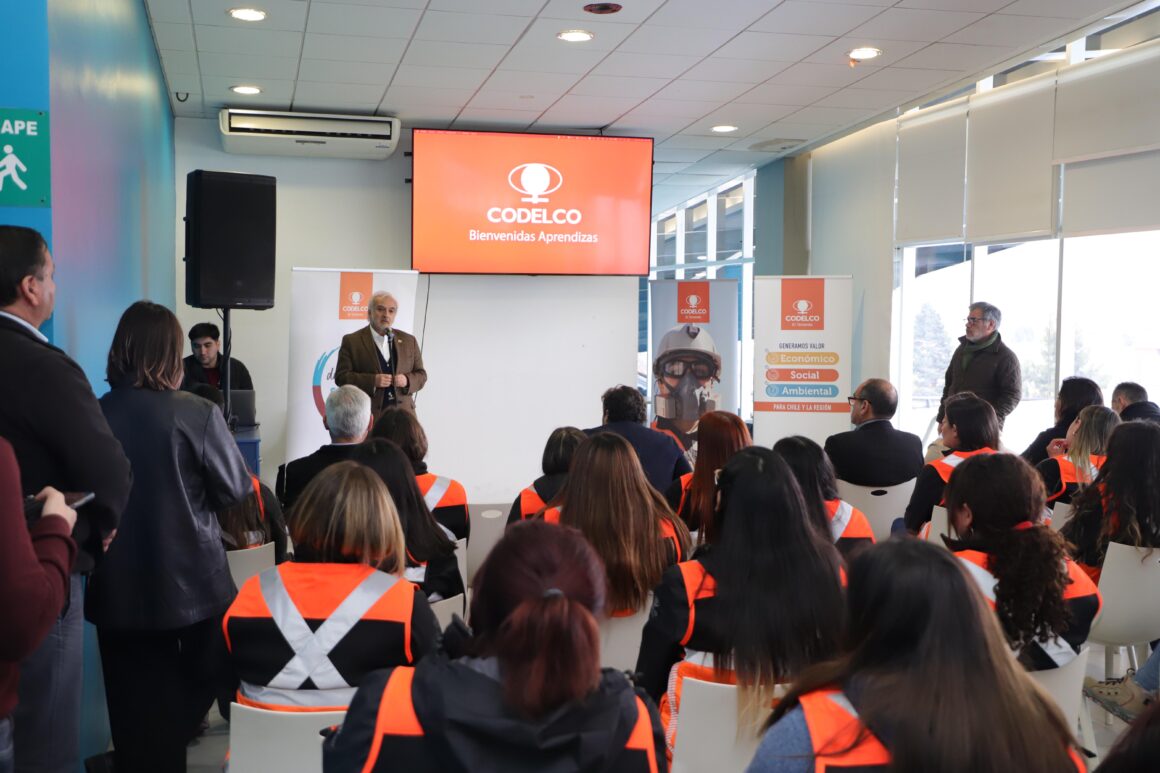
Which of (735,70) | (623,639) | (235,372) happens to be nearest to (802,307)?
(735,70)

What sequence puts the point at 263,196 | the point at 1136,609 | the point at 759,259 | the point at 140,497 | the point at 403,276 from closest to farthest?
the point at 140,497 < the point at 1136,609 < the point at 263,196 < the point at 403,276 < the point at 759,259

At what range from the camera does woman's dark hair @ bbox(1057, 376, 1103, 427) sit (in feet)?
16.6

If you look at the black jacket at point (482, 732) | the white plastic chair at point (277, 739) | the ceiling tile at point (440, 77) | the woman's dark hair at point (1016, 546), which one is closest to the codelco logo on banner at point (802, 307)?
the ceiling tile at point (440, 77)

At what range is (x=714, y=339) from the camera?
9172mm

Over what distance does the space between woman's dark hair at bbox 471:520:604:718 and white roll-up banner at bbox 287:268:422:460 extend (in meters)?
6.33

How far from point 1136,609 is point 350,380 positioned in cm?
453

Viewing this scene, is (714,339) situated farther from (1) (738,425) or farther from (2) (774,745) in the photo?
(2) (774,745)

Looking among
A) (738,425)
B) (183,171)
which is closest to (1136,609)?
(738,425)

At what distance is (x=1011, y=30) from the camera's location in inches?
233

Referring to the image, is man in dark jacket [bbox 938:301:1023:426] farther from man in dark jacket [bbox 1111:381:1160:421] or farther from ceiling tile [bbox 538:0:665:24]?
ceiling tile [bbox 538:0:665:24]

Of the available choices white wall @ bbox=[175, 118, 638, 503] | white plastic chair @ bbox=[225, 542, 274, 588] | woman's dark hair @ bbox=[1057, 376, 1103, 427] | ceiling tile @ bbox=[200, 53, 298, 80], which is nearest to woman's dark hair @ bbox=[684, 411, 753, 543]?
white plastic chair @ bbox=[225, 542, 274, 588]

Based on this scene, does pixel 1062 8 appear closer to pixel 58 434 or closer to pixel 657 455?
pixel 657 455

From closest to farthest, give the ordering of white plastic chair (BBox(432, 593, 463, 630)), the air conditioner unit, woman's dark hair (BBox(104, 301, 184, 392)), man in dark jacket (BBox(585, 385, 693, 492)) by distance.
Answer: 1. woman's dark hair (BBox(104, 301, 184, 392))
2. white plastic chair (BBox(432, 593, 463, 630))
3. man in dark jacket (BBox(585, 385, 693, 492))
4. the air conditioner unit

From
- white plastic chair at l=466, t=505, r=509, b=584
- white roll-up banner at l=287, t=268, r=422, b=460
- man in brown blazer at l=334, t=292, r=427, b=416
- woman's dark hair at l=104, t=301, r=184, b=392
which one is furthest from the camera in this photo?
white roll-up banner at l=287, t=268, r=422, b=460
